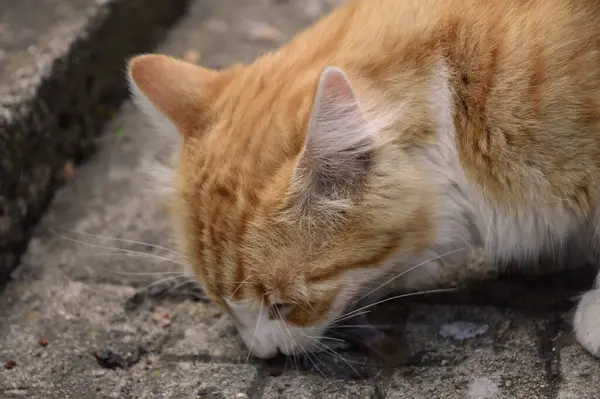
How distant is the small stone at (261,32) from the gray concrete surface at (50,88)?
44 cm

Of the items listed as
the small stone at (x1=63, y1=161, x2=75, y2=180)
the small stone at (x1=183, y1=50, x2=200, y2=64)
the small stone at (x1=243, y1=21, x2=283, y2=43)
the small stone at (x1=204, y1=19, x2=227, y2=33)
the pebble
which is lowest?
the pebble

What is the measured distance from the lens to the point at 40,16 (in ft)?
9.53

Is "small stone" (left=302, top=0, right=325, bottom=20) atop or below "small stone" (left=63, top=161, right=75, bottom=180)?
atop

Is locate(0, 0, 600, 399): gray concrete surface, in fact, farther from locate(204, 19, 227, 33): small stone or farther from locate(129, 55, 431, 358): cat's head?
locate(204, 19, 227, 33): small stone

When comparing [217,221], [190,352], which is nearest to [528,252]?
[217,221]

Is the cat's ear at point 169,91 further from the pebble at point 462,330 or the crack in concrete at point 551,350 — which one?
the crack in concrete at point 551,350

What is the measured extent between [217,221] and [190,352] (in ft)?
1.61

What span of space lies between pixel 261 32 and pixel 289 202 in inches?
72.9

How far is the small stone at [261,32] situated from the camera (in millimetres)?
3332

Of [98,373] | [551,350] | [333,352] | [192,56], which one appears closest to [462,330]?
[551,350]

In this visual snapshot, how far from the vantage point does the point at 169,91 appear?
1937 millimetres

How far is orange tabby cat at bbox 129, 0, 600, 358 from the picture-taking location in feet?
5.59

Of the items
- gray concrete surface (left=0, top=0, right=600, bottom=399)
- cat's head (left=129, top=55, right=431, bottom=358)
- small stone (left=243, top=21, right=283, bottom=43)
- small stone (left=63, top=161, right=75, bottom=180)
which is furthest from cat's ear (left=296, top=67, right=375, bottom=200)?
small stone (left=243, top=21, right=283, bottom=43)

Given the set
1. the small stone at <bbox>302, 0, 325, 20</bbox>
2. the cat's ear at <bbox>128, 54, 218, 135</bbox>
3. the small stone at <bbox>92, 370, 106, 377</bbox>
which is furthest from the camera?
the small stone at <bbox>302, 0, 325, 20</bbox>
